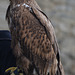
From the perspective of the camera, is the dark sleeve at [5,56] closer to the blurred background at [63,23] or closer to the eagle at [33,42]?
the eagle at [33,42]

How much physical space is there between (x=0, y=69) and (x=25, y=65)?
0.25 meters

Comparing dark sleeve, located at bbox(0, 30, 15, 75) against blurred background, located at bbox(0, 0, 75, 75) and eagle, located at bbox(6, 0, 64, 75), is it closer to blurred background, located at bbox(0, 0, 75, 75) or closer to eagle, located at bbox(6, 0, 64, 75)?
eagle, located at bbox(6, 0, 64, 75)

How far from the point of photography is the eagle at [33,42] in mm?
2332

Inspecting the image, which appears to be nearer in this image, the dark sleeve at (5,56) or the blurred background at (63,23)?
the dark sleeve at (5,56)

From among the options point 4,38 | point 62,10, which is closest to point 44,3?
point 62,10

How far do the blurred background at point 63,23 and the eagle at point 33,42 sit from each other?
281 centimetres

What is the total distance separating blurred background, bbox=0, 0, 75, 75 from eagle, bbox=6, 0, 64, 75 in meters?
2.81

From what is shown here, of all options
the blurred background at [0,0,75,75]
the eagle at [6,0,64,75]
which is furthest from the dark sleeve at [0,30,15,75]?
the blurred background at [0,0,75,75]

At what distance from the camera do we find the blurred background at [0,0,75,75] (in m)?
5.29

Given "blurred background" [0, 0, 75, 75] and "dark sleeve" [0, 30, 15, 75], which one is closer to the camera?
"dark sleeve" [0, 30, 15, 75]

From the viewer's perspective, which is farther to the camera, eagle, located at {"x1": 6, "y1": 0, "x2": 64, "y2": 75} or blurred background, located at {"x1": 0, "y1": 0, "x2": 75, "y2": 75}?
blurred background, located at {"x1": 0, "y1": 0, "x2": 75, "y2": 75}

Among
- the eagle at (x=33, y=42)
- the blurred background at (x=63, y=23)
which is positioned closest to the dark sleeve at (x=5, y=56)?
the eagle at (x=33, y=42)

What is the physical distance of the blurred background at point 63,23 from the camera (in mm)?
5289

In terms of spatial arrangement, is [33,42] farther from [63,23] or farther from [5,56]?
[63,23]
